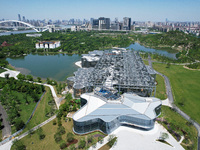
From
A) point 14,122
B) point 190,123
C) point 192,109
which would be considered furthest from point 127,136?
point 14,122

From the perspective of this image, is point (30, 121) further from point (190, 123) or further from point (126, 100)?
point (190, 123)

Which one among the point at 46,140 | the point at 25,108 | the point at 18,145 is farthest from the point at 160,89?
the point at 18,145

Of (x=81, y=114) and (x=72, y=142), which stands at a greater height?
(x=81, y=114)

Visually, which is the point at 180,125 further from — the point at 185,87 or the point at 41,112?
the point at 41,112

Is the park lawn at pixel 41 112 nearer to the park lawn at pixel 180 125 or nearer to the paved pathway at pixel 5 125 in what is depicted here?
the paved pathway at pixel 5 125

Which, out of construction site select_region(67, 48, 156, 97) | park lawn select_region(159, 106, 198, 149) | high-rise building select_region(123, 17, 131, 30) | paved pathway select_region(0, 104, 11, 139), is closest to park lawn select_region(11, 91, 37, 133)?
paved pathway select_region(0, 104, 11, 139)

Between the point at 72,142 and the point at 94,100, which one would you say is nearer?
the point at 72,142
